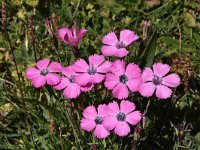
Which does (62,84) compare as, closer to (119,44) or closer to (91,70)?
(91,70)

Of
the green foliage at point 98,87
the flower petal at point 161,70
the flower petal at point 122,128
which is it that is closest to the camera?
the flower petal at point 122,128

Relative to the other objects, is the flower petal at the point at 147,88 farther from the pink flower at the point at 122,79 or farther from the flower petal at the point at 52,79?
the flower petal at the point at 52,79

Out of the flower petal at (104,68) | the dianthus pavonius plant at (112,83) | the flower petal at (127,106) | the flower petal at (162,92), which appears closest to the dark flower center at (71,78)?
the dianthus pavonius plant at (112,83)

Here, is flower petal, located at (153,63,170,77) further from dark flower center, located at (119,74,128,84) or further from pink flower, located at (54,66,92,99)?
pink flower, located at (54,66,92,99)

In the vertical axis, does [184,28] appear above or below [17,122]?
above

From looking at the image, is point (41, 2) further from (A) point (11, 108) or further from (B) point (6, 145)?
(B) point (6, 145)

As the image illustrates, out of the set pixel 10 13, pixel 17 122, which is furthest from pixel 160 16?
pixel 17 122

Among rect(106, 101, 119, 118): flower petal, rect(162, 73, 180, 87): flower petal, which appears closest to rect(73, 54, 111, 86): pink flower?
rect(106, 101, 119, 118): flower petal

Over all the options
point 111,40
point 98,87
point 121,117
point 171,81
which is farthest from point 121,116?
point 98,87
